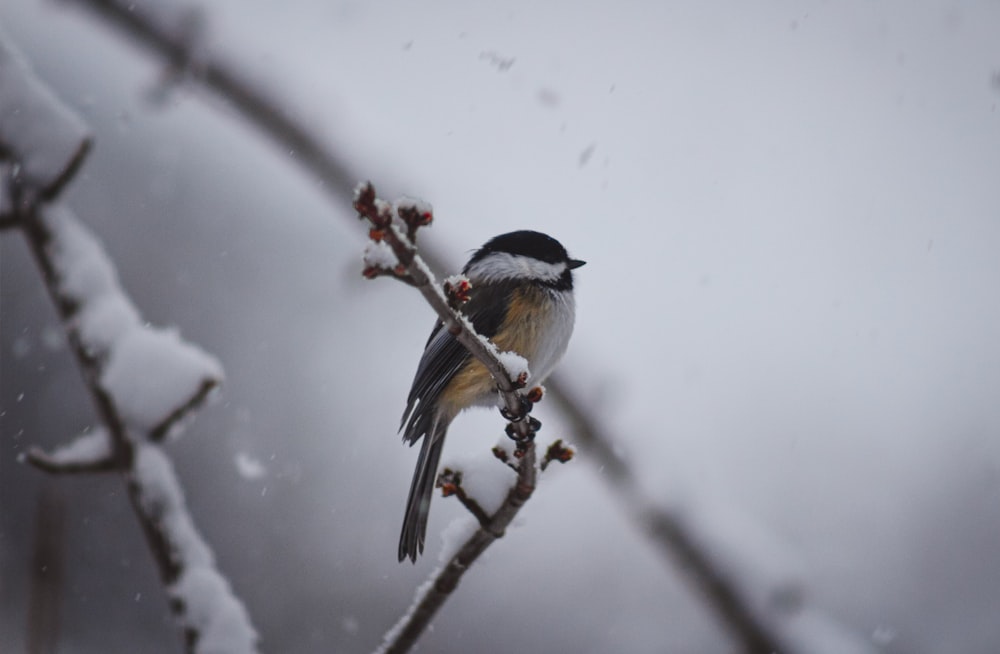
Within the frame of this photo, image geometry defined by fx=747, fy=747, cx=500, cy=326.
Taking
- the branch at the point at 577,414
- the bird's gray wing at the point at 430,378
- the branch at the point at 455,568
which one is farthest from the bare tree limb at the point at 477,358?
the branch at the point at 577,414

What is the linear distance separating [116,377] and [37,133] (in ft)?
1.76

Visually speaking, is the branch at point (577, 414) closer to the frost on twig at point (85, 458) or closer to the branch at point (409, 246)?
the branch at point (409, 246)

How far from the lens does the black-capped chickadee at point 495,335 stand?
3.46 m

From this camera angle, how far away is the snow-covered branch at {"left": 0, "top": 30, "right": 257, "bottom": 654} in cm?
140

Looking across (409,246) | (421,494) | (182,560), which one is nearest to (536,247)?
(421,494)

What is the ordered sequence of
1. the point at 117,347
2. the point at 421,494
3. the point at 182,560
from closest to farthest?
the point at 182,560 → the point at 117,347 → the point at 421,494

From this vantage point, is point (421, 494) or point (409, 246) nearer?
point (409, 246)

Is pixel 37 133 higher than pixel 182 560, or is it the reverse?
pixel 37 133

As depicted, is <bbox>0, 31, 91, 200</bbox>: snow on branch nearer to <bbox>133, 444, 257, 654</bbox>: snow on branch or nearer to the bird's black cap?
<bbox>133, 444, 257, 654</bbox>: snow on branch

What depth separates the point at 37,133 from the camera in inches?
60.1

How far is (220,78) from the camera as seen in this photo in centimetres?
384

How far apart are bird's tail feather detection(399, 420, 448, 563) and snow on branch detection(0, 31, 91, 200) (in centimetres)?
188

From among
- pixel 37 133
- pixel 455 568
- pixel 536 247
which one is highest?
pixel 536 247

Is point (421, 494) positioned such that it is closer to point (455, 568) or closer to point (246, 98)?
point (455, 568)
